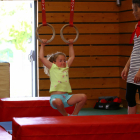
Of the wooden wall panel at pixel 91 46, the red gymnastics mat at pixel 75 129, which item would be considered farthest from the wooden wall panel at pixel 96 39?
the red gymnastics mat at pixel 75 129

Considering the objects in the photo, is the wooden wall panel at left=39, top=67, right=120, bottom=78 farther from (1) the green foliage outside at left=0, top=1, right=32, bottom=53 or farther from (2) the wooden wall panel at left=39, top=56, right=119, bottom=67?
(1) the green foliage outside at left=0, top=1, right=32, bottom=53

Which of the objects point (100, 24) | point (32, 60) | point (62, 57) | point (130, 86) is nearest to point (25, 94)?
point (32, 60)

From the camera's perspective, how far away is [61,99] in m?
3.10

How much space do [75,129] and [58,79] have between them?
1.12 m

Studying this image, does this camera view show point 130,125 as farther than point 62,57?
No

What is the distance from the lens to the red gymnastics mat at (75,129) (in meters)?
2.08

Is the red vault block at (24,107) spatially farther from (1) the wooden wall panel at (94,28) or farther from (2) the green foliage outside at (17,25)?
(2) the green foliage outside at (17,25)

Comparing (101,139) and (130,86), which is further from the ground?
(130,86)

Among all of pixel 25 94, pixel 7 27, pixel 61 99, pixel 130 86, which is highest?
pixel 7 27

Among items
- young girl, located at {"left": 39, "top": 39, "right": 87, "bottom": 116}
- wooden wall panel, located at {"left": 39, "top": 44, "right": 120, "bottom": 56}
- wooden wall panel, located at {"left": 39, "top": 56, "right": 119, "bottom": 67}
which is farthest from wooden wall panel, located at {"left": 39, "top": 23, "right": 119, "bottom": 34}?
young girl, located at {"left": 39, "top": 39, "right": 87, "bottom": 116}

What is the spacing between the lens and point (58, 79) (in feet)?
10.4

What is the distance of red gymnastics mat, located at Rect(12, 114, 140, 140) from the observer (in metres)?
2.08

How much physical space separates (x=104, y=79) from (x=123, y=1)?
5.02ft

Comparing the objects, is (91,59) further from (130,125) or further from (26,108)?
(130,125)
